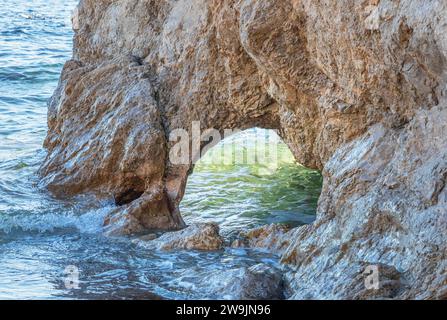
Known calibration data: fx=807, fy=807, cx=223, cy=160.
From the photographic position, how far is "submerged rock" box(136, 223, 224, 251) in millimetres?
6387

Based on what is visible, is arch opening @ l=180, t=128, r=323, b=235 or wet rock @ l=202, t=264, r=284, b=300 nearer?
wet rock @ l=202, t=264, r=284, b=300

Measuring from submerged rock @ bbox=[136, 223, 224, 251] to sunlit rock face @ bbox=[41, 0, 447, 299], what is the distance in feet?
1.79

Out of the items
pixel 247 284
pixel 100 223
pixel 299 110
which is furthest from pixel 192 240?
pixel 299 110

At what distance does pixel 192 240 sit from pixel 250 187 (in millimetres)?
2486

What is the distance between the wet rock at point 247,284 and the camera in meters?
5.09

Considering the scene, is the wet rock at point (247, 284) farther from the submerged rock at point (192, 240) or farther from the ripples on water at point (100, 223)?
the submerged rock at point (192, 240)

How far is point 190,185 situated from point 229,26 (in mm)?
2452

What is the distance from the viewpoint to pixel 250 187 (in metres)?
8.82

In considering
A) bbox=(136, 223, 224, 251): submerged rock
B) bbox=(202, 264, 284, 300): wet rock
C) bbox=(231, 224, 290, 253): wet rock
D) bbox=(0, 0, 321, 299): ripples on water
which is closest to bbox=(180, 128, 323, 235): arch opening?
bbox=(0, 0, 321, 299): ripples on water

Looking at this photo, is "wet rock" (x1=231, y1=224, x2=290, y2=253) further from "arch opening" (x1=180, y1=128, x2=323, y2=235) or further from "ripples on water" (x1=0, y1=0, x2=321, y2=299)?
"arch opening" (x1=180, y1=128, x2=323, y2=235)

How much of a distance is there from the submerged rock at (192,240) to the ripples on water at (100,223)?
104 millimetres

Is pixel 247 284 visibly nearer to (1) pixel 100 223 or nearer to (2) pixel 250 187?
(1) pixel 100 223
